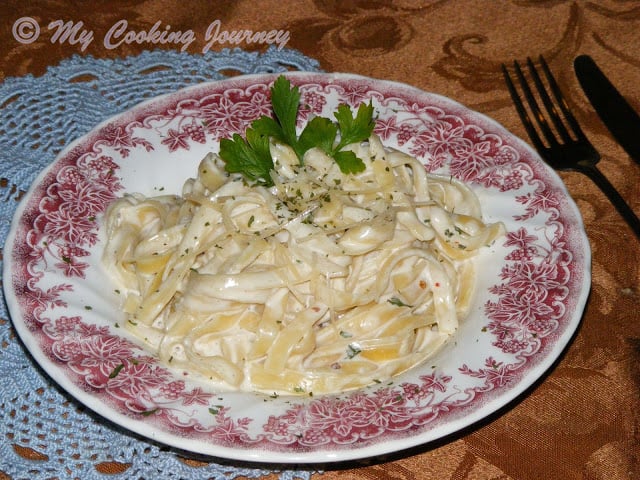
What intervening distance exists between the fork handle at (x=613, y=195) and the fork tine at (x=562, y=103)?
0.75 ft

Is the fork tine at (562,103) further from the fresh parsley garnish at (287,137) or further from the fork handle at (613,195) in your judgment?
the fresh parsley garnish at (287,137)

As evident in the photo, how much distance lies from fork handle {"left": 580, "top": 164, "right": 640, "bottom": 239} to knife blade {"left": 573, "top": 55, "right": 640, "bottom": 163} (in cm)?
35

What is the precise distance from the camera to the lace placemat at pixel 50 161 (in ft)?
10.9

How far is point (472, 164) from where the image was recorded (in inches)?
171

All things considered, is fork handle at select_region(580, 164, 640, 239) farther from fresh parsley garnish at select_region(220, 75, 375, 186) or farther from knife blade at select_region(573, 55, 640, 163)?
fresh parsley garnish at select_region(220, 75, 375, 186)

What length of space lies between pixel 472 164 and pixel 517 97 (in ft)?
2.45

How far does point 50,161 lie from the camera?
4539mm

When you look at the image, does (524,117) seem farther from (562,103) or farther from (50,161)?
(50,161)

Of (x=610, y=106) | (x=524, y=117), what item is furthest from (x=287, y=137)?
(x=610, y=106)

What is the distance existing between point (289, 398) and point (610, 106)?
2.72 m

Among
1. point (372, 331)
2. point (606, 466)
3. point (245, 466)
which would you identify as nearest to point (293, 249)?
point (372, 331)

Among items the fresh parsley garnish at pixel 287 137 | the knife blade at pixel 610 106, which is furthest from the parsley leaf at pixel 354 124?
the knife blade at pixel 610 106

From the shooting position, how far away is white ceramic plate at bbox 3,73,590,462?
307 centimetres

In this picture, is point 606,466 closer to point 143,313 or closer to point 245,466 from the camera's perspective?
point 245,466
